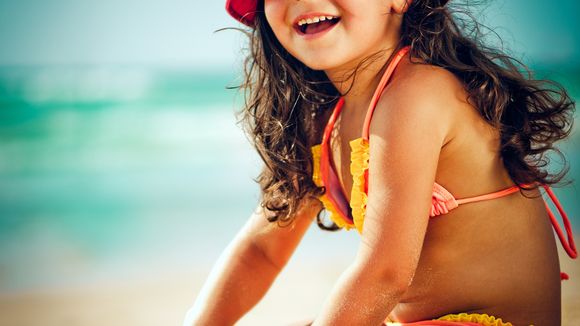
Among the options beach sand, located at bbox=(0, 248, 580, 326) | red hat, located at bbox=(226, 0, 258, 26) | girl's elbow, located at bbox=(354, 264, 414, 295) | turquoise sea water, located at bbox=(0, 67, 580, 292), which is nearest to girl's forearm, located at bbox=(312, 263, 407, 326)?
girl's elbow, located at bbox=(354, 264, 414, 295)

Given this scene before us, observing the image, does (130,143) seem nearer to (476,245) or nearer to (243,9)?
(243,9)

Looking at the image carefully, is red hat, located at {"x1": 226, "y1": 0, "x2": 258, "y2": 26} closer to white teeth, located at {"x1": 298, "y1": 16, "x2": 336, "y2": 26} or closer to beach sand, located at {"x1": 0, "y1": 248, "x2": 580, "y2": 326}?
white teeth, located at {"x1": 298, "y1": 16, "x2": 336, "y2": 26}

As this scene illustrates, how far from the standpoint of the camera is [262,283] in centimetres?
124

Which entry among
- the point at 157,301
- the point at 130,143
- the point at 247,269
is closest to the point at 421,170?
the point at 247,269

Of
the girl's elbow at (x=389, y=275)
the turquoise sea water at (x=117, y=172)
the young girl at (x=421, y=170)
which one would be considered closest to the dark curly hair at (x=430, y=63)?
the young girl at (x=421, y=170)

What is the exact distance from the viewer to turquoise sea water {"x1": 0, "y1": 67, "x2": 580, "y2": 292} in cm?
249

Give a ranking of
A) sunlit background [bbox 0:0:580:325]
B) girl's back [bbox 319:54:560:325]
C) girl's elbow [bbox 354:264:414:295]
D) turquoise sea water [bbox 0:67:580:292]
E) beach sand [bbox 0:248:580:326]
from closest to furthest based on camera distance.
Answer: girl's elbow [bbox 354:264:414:295]
girl's back [bbox 319:54:560:325]
beach sand [bbox 0:248:580:326]
sunlit background [bbox 0:0:580:325]
turquoise sea water [bbox 0:67:580:292]

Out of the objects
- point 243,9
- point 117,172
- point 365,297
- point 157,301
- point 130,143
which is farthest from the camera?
point 130,143

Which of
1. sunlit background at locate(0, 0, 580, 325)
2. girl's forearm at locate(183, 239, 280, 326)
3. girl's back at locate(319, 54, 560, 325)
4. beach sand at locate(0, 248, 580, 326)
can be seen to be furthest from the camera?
sunlit background at locate(0, 0, 580, 325)

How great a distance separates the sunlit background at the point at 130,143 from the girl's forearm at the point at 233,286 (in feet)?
1.37

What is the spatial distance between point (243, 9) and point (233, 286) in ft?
1.57

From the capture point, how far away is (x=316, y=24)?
1.08 meters

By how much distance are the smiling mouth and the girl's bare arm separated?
0.32 meters

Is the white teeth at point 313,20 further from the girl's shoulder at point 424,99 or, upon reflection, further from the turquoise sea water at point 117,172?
the turquoise sea water at point 117,172
